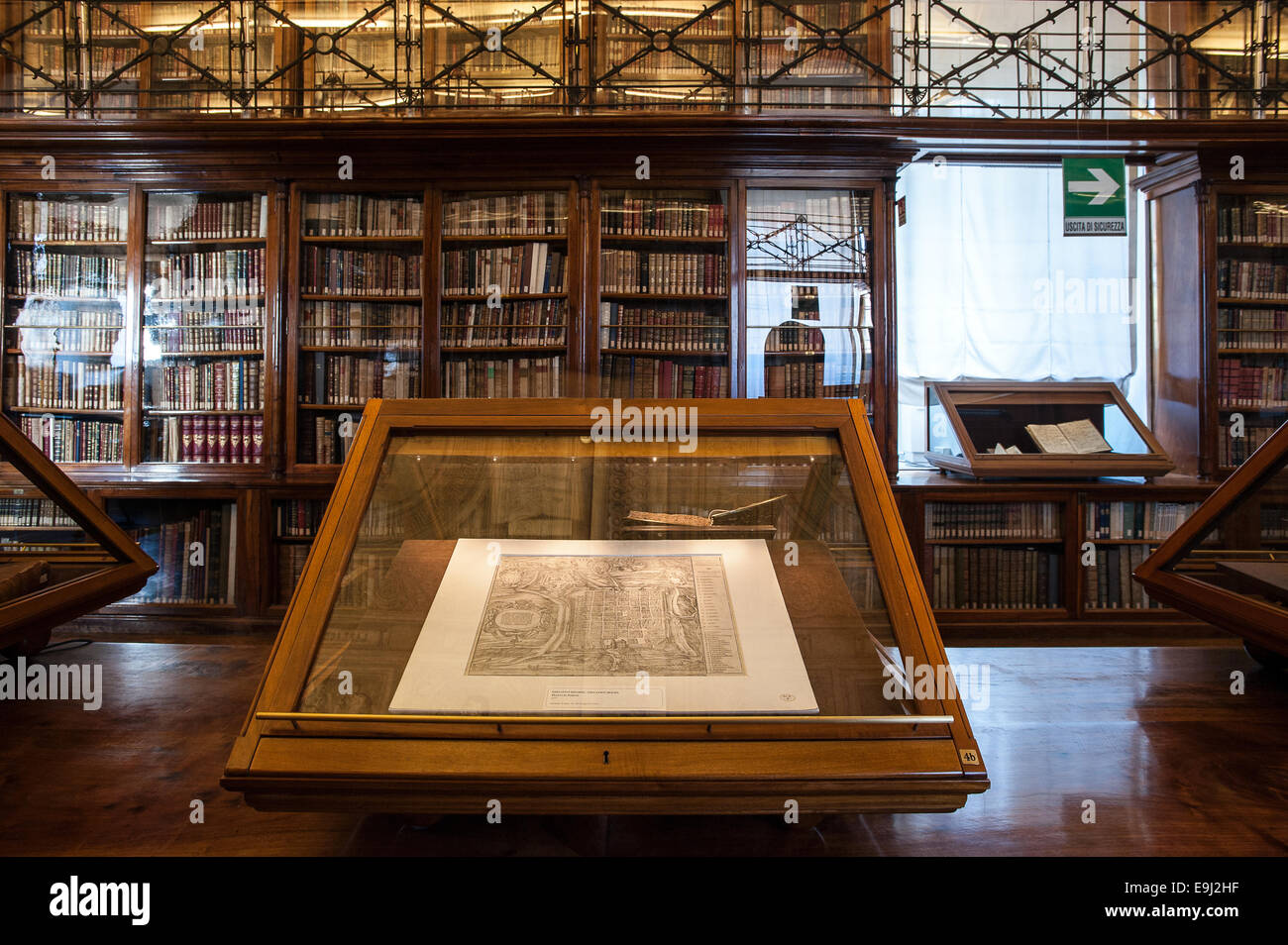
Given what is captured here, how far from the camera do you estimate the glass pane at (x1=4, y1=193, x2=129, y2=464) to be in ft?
12.9

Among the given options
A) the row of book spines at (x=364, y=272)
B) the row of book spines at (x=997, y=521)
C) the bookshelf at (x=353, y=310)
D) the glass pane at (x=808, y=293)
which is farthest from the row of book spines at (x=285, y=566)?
the row of book spines at (x=997, y=521)

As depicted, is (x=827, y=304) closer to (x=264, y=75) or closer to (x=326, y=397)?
(x=326, y=397)

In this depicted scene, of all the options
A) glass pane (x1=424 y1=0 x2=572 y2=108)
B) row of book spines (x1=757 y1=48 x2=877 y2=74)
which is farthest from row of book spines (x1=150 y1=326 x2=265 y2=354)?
row of book spines (x1=757 y1=48 x2=877 y2=74)

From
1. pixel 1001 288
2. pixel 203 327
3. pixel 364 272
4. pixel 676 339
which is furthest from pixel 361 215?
pixel 1001 288

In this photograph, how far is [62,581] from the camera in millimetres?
1102

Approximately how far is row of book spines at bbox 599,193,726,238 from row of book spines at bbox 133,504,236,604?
8.05 ft

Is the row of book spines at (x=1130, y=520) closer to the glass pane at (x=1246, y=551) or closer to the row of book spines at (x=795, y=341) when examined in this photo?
the row of book spines at (x=795, y=341)

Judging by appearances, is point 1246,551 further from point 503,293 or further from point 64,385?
point 64,385

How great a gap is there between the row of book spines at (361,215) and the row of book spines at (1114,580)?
384 centimetres

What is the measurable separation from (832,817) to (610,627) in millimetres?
330

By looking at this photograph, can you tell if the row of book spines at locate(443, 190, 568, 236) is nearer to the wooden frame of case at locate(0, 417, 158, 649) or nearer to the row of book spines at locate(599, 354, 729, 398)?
the row of book spines at locate(599, 354, 729, 398)

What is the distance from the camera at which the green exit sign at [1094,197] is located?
3863 mm

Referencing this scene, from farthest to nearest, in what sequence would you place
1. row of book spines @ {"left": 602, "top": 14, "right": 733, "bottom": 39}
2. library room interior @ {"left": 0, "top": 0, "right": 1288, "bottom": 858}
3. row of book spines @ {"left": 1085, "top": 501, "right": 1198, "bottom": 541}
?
row of book spines @ {"left": 602, "top": 14, "right": 733, "bottom": 39} → row of book spines @ {"left": 1085, "top": 501, "right": 1198, "bottom": 541} → library room interior @ {"left": 0, "top": 0, "right": 1288, "bottom": 858}

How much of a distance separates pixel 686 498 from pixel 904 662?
388 mm
